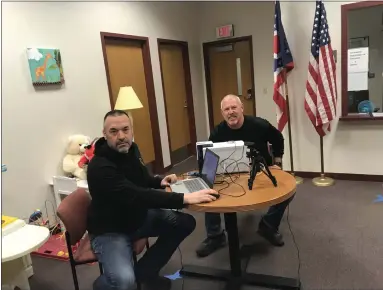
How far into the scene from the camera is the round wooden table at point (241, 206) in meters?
1.68

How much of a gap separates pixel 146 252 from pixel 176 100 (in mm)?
3530

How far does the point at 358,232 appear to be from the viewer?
8.82ft

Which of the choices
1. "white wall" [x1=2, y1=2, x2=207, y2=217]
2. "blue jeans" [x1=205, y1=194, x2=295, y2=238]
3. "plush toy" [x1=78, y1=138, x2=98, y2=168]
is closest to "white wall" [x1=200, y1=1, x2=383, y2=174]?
"blue jeans" [x1=205, y1=194, x2=295, y2=238]

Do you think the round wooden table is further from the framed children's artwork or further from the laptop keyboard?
the framed children's artwork

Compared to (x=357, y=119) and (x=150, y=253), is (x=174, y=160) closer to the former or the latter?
(x=357, y=119)

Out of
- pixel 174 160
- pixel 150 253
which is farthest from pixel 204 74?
pixel 150 253

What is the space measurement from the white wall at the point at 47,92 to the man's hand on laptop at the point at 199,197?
5.85 ft

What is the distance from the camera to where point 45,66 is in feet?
9.90

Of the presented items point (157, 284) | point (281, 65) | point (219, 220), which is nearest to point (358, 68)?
point (281, 65)

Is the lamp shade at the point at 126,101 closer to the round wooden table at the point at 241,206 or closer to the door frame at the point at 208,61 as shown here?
the round wooden table at the point at 241,206

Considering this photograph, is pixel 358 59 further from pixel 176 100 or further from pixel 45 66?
pixel 45 66

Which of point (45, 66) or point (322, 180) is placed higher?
point (45, 66)

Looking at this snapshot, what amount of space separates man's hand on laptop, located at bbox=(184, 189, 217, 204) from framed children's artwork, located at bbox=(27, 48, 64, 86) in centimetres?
198

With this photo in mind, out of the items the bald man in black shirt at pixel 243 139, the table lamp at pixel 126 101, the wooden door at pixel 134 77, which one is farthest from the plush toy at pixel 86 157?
the bald man in black shirt at pixel 243 139
